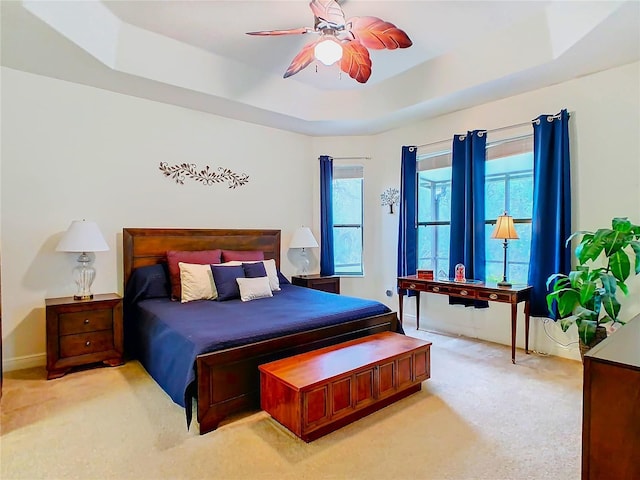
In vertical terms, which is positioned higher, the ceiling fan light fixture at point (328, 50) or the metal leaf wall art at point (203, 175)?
the ceiling fan light fixture at point (328, 50)

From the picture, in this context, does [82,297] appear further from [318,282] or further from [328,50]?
[328,50]

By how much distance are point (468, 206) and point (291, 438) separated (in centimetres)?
327

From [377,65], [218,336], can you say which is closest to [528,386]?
[218,336]

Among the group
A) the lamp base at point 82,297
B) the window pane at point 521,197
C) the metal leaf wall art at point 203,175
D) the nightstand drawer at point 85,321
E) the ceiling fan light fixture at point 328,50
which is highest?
the ceiling fan light fixture at point 328,50

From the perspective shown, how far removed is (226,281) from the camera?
146 inches

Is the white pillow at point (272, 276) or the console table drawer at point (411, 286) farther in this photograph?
the console table drawer at point (411, 286)

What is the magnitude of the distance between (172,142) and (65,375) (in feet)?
8.52

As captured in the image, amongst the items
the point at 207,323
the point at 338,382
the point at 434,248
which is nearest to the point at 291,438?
the point at 338,382

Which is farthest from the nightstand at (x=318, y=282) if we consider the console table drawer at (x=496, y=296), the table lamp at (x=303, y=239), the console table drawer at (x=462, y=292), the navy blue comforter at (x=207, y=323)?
the console table drawer at (x=496, y=296)

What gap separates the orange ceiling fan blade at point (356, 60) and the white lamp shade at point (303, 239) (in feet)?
8.02

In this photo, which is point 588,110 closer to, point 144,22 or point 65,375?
point 144,22

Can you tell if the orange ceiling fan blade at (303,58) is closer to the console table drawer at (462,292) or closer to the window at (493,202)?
the window at (493,202)

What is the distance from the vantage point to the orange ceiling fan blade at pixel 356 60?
2.80 m

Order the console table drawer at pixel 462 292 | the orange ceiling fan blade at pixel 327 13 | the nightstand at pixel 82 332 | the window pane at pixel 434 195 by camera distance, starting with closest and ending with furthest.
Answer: the orange ceiling fan blade at pixel 327 13 < the nightstand at pixel 82 332 < the console table drawer at pixel 462 292 < the window pane at pixel 434 195
